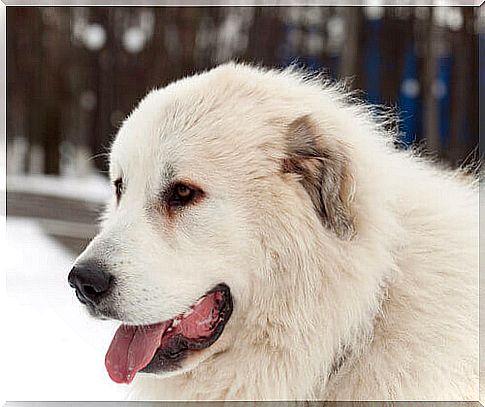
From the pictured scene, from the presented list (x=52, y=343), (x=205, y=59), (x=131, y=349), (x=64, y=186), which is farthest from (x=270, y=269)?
(x=64, y=186)

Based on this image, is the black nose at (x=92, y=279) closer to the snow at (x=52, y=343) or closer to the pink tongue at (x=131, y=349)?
the pink tongue at (x=131, y=349)

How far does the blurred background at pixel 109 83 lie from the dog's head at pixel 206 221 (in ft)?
2.13

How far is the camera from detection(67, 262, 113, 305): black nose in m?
1.64

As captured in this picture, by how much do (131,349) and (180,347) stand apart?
0.46 feet

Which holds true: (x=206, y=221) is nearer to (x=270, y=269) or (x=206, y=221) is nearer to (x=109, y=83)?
(x=270, y=269)

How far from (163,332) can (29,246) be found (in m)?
3.51

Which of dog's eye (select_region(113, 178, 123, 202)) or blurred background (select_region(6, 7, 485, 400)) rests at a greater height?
dog's eye (select_region(113, 178, 123, 202))

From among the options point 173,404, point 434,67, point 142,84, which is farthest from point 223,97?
point 142,84

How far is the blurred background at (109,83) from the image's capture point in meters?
3.14

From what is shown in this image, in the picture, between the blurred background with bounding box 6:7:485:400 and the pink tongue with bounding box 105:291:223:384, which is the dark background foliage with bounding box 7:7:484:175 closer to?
the blurred background with bounding box 6:7:485:400

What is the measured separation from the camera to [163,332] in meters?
1.77

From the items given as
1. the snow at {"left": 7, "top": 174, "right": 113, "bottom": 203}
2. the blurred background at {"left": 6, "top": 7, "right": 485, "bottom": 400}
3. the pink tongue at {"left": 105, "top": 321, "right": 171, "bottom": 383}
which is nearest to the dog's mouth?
the pink tongue at {"left": 105, "top": 321, "right": 171, "bottom": 383}

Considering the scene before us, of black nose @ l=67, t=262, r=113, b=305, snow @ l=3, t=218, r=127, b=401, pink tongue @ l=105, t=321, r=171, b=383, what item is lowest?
snow @ l=3, t=218, r=127, b=401

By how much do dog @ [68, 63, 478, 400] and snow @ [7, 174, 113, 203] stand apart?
581cm
